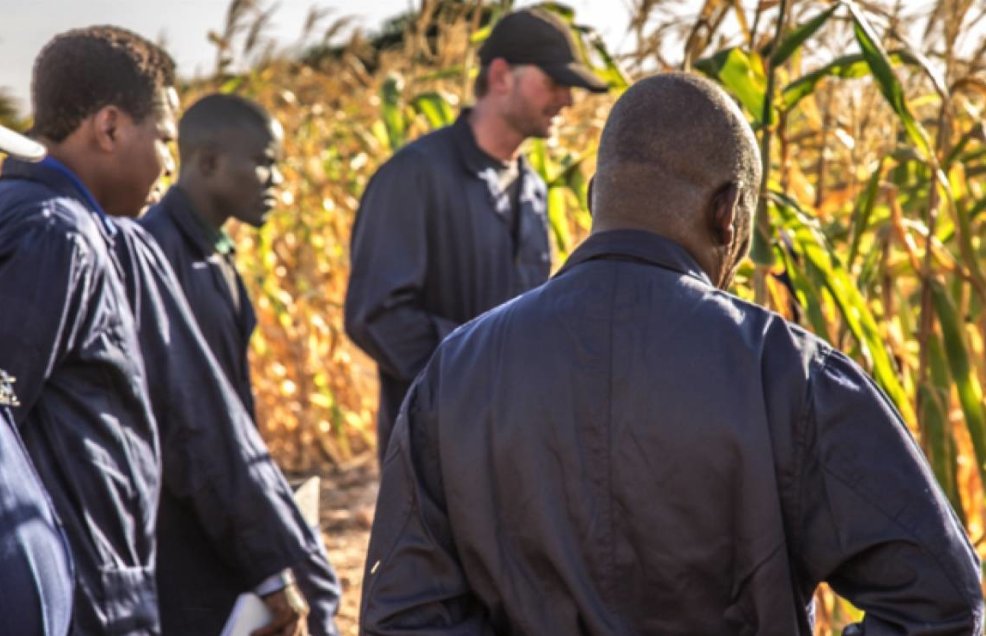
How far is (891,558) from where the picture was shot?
199 centimetres

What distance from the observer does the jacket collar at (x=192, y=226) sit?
4301 millimetres

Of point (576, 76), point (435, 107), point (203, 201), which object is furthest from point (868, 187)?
point (435, 107)

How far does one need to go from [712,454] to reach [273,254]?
656 centimetres

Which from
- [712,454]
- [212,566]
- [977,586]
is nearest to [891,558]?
[977,586]

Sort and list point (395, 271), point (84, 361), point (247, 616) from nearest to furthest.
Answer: point (84, 361), point (247, 616), point (395, 271)

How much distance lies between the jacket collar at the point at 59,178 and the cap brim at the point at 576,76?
1.83 metres

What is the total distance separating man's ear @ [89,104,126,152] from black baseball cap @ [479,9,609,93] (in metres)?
1.71

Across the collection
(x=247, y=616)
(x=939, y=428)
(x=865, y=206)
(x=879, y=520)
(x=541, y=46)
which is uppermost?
(x=541, y=46)

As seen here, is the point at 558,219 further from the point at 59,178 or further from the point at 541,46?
the point at 59,178

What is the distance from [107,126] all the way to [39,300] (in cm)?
54

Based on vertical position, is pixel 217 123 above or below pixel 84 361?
above

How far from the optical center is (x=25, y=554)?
222cm

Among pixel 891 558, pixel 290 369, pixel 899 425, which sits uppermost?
pixel 899 425

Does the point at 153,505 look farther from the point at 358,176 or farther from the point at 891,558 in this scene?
the point at 358,176
